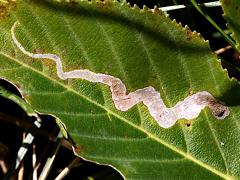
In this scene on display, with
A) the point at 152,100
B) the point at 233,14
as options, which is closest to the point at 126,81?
the point at 152,100

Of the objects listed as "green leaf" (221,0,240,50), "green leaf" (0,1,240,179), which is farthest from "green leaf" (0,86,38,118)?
"green leaf" (221,0,240,50)

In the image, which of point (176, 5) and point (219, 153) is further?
point (176, 5)

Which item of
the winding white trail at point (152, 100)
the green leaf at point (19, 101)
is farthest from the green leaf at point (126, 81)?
the green leaf at point (19, 101)

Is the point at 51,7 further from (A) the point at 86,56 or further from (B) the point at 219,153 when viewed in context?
(B) the point at 219,153

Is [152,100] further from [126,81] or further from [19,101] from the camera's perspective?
[19,101]

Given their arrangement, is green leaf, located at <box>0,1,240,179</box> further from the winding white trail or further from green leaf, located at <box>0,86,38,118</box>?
green leaf, located at <box>0,86,38,118</box>

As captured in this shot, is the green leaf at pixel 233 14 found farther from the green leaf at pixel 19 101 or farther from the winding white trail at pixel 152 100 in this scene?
the green leaf at pixel 19 101

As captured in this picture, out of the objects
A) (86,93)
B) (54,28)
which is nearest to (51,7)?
(54,28)
